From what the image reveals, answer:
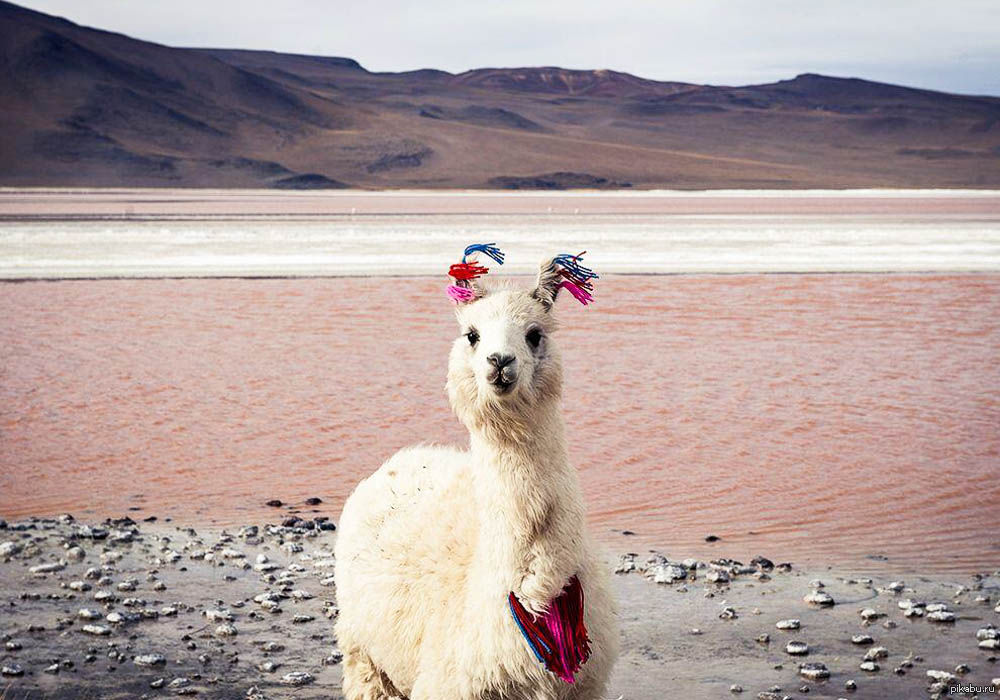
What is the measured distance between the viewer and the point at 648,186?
5226 inches

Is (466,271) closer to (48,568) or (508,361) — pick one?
(508,361)

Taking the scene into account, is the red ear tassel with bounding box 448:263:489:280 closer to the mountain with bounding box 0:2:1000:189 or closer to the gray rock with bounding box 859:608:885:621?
the gray rock with bounding box 859:608:885:621

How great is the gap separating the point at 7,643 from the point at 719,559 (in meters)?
4.24

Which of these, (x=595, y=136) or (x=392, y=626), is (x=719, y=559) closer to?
(x=392, y=626)

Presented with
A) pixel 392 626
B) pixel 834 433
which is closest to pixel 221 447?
pixel 834 433

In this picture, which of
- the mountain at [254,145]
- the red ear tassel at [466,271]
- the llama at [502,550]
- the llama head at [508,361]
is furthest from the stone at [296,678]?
the mountain at [254,145]

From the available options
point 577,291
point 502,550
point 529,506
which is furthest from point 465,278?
point 502,550

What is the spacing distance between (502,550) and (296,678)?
6.85 feet

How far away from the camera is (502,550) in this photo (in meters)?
4.18

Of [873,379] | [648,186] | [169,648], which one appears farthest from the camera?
[648,186]

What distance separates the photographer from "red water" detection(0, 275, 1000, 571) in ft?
28.8

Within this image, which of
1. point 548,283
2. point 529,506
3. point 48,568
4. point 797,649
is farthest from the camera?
point 48,568

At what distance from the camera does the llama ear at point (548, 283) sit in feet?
14.3

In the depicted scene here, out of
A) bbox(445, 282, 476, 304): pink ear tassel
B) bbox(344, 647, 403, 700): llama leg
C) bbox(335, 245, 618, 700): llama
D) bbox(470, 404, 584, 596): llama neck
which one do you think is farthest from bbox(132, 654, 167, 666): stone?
bbox(445, 282, 476, 304): pink ear tassel
